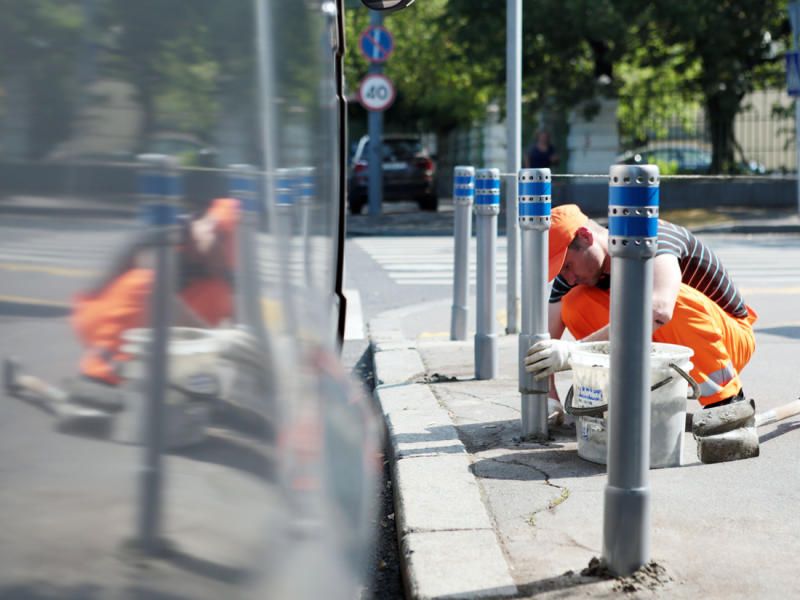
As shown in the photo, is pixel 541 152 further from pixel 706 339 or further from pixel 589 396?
pixel 589 396

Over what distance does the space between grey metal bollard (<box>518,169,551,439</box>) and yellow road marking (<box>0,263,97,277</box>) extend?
131 inches

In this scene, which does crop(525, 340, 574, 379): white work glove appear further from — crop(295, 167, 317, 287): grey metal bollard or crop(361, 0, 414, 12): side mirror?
crop(295, 167, 317, 287): grey metal bollard

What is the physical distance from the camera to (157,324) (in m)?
1.50

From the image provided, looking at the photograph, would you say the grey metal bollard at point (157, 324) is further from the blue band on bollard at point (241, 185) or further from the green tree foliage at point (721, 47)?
the green tree foliage at point (721, 47)

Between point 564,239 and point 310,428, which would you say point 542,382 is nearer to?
point 564,239

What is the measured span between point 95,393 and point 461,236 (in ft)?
20.5

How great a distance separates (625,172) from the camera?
3.25 meters

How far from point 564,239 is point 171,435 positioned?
11.3 feet

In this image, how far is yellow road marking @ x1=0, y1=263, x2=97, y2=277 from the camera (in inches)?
49.7

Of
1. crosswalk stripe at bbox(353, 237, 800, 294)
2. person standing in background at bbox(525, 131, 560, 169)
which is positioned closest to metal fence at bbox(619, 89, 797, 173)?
person standing in background at bbox(525, 131, 560, 169)

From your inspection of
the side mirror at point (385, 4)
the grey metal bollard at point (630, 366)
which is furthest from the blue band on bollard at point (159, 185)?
the side mirror at point (385, 4)

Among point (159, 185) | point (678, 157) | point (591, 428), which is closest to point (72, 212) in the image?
point (159, 185)

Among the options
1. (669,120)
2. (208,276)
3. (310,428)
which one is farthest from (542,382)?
(669,120)

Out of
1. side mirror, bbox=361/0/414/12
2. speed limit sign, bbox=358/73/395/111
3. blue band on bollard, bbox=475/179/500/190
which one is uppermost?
speed limit sign, bbox=358/73/395/111
